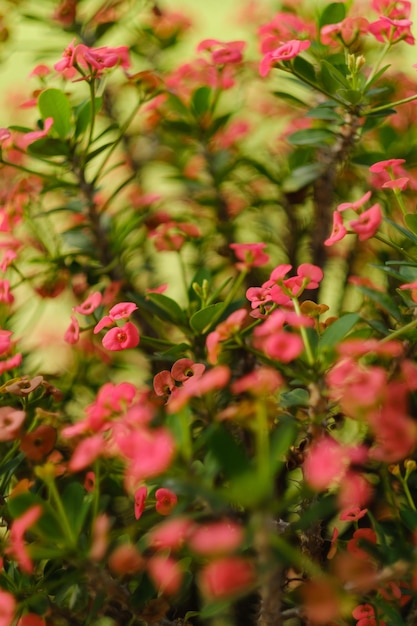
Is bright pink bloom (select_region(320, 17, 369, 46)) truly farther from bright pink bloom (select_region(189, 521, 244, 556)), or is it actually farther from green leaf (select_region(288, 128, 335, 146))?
bright pink bloom (select_region(189, 521, 244, 556))

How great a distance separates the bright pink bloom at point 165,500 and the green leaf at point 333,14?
1.72ft

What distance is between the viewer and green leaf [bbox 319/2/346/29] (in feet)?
2.49

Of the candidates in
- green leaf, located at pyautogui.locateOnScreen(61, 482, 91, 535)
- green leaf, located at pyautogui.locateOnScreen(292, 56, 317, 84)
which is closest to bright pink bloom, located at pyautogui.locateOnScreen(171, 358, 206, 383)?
green leaf, located at pyautogui.locateOnScreen(61, 482, 91, 535)

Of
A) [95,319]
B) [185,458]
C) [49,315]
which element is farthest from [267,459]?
Result: [49,315]

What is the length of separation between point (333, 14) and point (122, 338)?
1.42 ft

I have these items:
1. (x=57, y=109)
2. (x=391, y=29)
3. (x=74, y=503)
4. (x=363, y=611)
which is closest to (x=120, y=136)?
(x=57, y=109)

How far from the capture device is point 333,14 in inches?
30.0

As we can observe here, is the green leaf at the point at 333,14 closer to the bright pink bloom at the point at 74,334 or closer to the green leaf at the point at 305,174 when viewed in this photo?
the green leaf at the point at 305,174

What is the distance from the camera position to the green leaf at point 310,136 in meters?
0.74

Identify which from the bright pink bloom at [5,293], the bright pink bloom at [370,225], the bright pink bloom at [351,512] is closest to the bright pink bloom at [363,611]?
the bright pink bloom at [351,512]

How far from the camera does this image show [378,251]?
90 cm

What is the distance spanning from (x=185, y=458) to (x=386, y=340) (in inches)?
7.0

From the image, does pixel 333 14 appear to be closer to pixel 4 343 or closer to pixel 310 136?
pixel 310 136

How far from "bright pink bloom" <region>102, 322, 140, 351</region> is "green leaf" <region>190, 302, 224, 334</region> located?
0.18ft
